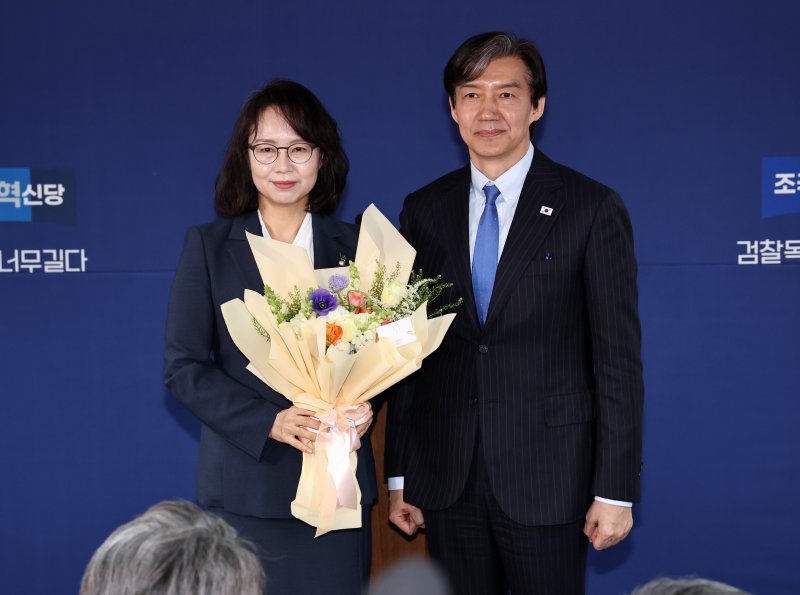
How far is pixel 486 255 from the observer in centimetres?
211

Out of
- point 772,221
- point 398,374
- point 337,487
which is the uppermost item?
point 772,221

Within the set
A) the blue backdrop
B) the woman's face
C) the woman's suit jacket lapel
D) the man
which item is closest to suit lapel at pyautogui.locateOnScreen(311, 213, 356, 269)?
the woman's suit jacket lapel

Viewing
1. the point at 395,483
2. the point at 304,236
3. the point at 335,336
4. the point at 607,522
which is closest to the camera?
the point at 335,336

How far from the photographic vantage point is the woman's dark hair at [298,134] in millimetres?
2070

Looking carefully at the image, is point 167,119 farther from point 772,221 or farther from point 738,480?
point 738,480

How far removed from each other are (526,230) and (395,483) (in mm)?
741

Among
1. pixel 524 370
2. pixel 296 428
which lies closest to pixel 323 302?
pixel 296 428

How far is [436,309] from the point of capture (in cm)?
214

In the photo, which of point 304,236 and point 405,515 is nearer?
point 304,236

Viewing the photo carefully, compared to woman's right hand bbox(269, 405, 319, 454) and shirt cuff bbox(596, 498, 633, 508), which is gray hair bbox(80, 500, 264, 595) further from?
shirt cuff bbox(596, 498, 633, 508)

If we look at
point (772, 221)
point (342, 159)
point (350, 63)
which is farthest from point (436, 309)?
point (772, 221)

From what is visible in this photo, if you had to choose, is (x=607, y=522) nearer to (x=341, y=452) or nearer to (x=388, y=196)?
(x=341, y=452)

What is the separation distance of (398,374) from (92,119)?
213 cm

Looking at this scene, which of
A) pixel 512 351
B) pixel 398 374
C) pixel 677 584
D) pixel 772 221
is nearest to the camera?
pixel 677 584
